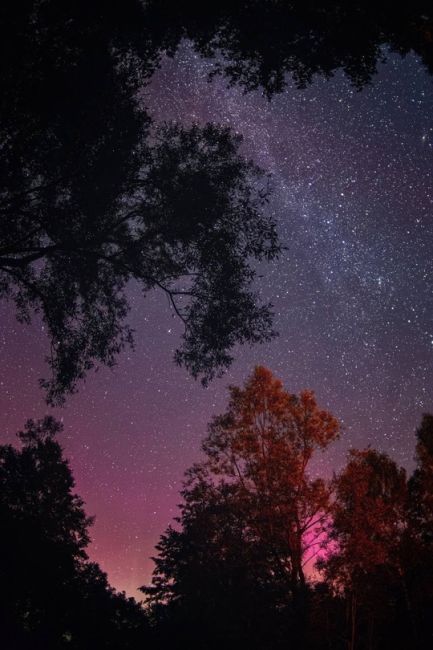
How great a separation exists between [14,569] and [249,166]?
45.5 ft

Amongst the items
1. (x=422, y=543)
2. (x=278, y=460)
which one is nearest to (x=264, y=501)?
(x=278, y=460)

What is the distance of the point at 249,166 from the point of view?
40.3 feet

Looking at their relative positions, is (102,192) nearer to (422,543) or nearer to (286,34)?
(286,34)

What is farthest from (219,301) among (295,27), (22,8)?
(22,8)

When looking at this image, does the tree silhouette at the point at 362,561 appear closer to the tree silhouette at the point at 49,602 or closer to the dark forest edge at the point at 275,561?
the dark forest edge at the point at 275,561

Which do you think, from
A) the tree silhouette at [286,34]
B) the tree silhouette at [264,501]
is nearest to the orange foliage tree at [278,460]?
the tree silhouette at [264,501]

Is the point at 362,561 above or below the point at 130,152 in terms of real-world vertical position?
below

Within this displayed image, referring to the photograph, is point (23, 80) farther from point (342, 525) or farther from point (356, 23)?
point (342, 525)

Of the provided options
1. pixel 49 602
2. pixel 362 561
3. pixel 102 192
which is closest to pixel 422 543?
pixel 362 561

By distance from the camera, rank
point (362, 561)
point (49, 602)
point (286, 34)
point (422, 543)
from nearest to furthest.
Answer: point (286, 34) < point (49, 602) < point (362, 561) < point (422, 543)

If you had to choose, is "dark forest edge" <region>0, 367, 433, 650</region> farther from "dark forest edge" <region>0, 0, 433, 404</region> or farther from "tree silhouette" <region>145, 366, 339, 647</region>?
"dark forest edge" <region>0, 0, 433, 404</region>

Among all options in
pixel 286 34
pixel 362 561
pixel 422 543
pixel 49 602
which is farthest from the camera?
pixel 422 543

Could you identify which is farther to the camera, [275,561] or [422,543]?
[422,543]

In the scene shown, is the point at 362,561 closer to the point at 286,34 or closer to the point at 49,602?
the point at 49,602
